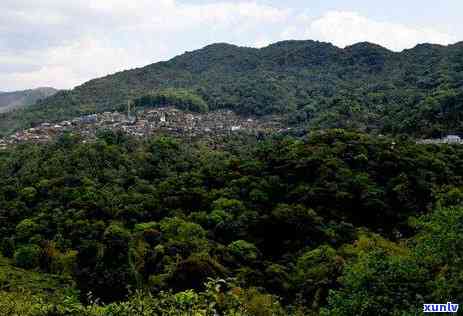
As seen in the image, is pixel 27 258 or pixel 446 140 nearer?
pixel 27 258

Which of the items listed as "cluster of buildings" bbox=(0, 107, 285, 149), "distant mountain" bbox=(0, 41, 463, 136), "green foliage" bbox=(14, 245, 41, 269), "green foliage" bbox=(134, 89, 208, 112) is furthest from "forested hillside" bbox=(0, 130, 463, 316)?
"green foliage" bbox=(134, 89, 208, 112)

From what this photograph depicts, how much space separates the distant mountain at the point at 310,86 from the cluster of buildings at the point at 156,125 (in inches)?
201

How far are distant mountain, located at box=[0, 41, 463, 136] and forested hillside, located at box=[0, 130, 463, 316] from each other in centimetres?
1880

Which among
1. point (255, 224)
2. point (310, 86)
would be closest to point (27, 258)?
point (255, 224)

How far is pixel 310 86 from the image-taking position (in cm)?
10300

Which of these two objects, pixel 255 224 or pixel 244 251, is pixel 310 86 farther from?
pixel 244 251

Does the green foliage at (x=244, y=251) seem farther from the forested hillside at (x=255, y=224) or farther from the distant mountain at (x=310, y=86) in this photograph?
the distant mountain at (x=310, y=86)

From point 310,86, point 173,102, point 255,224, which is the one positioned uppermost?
point 310,86

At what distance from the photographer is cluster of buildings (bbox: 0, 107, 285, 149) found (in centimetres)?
6119

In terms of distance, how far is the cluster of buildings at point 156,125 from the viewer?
61188 mm

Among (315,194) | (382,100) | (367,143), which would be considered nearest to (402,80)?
(382,100)

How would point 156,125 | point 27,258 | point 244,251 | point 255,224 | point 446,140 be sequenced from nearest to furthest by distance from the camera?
point 244,251 < point 27,258 < point 255,224 < point 446,140 < point 156,125

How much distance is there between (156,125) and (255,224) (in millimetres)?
39979

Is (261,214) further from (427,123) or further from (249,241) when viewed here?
(427,123)
